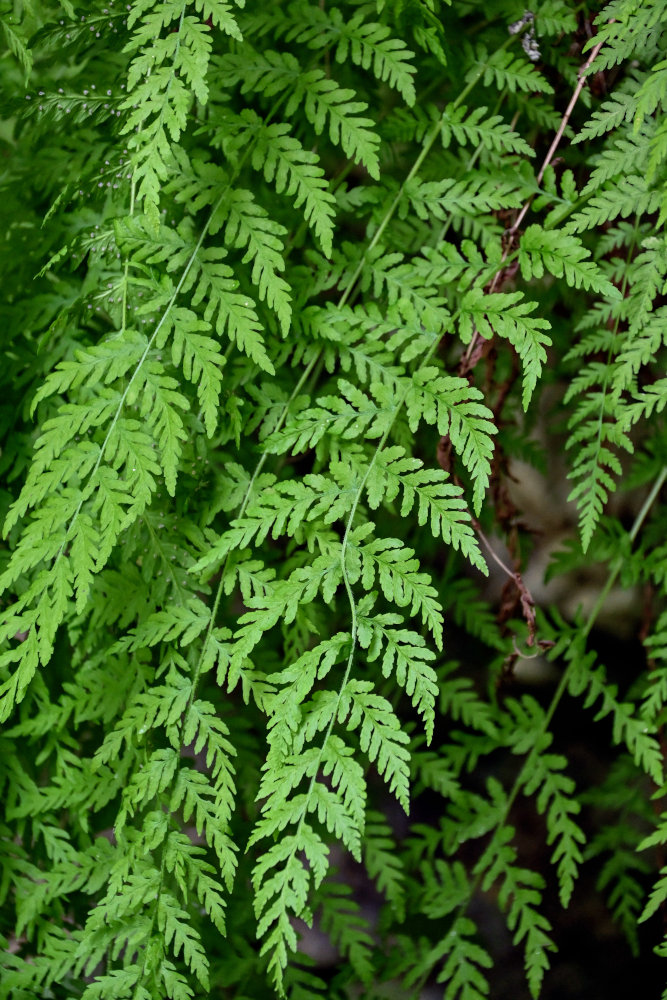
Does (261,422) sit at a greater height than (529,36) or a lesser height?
lesser

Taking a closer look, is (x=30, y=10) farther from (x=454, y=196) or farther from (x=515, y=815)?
(x=515, y=815)

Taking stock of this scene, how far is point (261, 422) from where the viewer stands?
5.20ft

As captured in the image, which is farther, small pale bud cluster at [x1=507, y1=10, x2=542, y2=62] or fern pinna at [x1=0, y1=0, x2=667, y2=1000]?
small pale bud cluster at [x1=507, y1=10, x2=542, y2=62]

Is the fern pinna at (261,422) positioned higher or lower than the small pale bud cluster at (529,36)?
lower

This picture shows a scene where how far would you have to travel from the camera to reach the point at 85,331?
1.61 meters

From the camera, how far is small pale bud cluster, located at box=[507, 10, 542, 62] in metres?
1.51

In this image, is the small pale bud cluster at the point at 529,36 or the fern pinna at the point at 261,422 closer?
the fern pinna at the point at 261,422

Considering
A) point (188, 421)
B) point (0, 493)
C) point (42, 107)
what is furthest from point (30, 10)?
point (0, 493)

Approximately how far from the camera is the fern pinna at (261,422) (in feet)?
4.04

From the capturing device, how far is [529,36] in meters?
1.57

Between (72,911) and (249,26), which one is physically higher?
(249,26)

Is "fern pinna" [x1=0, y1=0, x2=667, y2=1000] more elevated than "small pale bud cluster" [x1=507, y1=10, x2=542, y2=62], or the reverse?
"small pale bud cluster" [x1=507, y1=10, x2=542, y2=62]

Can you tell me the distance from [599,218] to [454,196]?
0.85ft

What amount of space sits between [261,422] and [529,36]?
85cm
